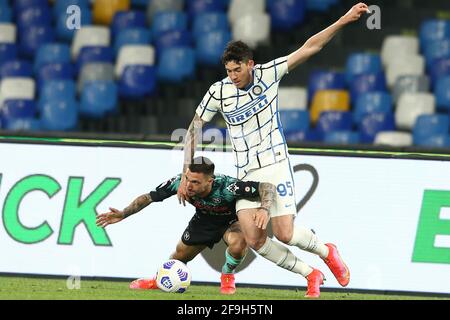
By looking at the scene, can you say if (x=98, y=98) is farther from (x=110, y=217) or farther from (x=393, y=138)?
(x=110, y=217)

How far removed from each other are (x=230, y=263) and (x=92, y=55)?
16.3 ft

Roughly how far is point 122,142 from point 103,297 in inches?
56.7

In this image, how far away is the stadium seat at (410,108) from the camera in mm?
12641

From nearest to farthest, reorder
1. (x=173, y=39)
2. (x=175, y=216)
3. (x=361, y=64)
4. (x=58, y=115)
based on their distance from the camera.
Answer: (x=175, y=216), (x=58, y=115), (x=361, y=64), (x=173, y=39)

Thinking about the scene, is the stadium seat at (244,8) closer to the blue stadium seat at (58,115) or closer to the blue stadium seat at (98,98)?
the blue stadium seat at (98,98)

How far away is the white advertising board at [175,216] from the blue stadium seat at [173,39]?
394 centimetres

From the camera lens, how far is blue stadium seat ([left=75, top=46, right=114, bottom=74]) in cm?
1320

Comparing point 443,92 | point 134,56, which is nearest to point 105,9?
point 134,56

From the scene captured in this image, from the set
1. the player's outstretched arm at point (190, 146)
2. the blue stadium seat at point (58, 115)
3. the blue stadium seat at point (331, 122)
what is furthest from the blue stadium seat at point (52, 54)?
the player's outstretched arm at point (190, 146)

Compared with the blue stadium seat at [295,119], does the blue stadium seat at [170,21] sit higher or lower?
higher

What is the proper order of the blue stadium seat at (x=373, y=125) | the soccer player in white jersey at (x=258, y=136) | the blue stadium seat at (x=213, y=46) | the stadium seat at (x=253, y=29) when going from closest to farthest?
1. the soccer player in white jersey at (x=258, y=136)
2. the blue stadium seat at (x=373, y=125)
3. the blue stadium seat at (x=213, y=46)
4. the stadium seat at (x=253, y=29)

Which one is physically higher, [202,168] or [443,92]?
[443,92]

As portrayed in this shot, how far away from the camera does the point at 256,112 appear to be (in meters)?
8.39

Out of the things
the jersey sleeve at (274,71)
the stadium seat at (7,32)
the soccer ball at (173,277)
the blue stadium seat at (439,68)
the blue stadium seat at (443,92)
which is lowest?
the soccer ball at (173,277)
